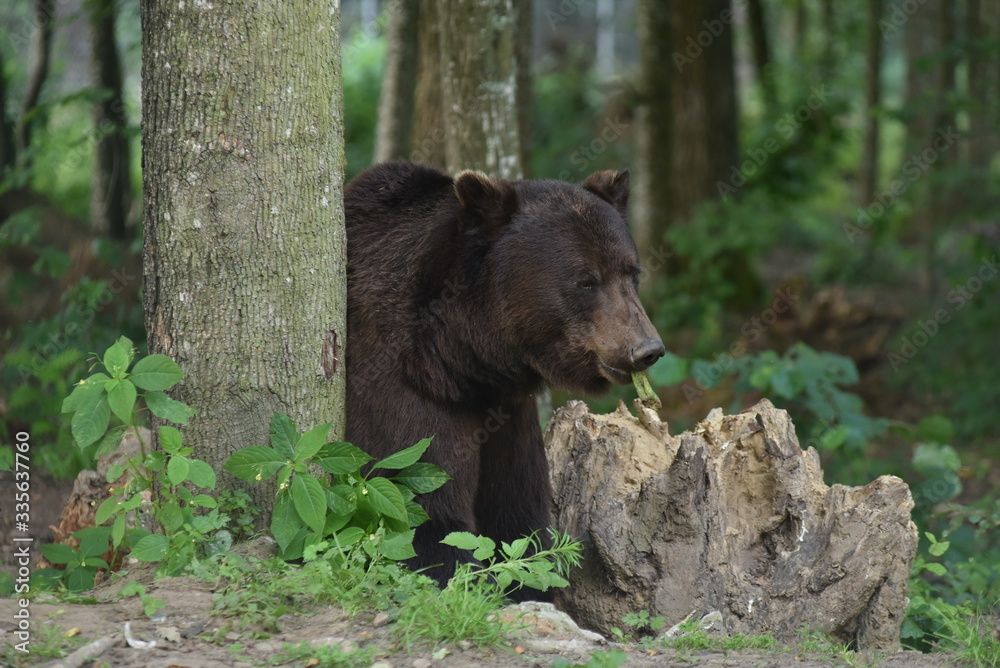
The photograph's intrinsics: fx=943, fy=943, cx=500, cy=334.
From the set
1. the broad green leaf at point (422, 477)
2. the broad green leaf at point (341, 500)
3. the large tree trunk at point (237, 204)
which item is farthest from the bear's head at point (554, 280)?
the broad green leaf at point (341, 500)

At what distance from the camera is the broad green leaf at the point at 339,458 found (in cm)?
366

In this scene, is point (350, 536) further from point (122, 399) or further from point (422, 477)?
point (122, 399)

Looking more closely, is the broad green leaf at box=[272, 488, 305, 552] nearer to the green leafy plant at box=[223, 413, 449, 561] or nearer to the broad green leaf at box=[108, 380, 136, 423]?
the green leafy plant at box=[223, 413, 449, 561]

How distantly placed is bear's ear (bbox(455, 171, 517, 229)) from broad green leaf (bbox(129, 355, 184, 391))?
144cm

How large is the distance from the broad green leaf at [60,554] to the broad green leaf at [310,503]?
3.39 ft

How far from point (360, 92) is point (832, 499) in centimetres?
1766

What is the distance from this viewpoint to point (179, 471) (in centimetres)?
346

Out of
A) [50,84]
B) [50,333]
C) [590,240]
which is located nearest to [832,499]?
[590,240]

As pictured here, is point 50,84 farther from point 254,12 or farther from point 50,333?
point 254,12

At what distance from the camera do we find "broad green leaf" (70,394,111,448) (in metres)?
3.35

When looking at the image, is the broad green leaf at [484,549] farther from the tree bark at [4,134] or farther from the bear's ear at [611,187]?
the tree bark at [4,134]

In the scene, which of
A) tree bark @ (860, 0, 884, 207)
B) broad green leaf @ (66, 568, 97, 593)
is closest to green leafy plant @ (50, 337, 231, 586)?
broad green leaf @ (66, 568, 97, 593)

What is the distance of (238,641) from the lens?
323 centimetres
